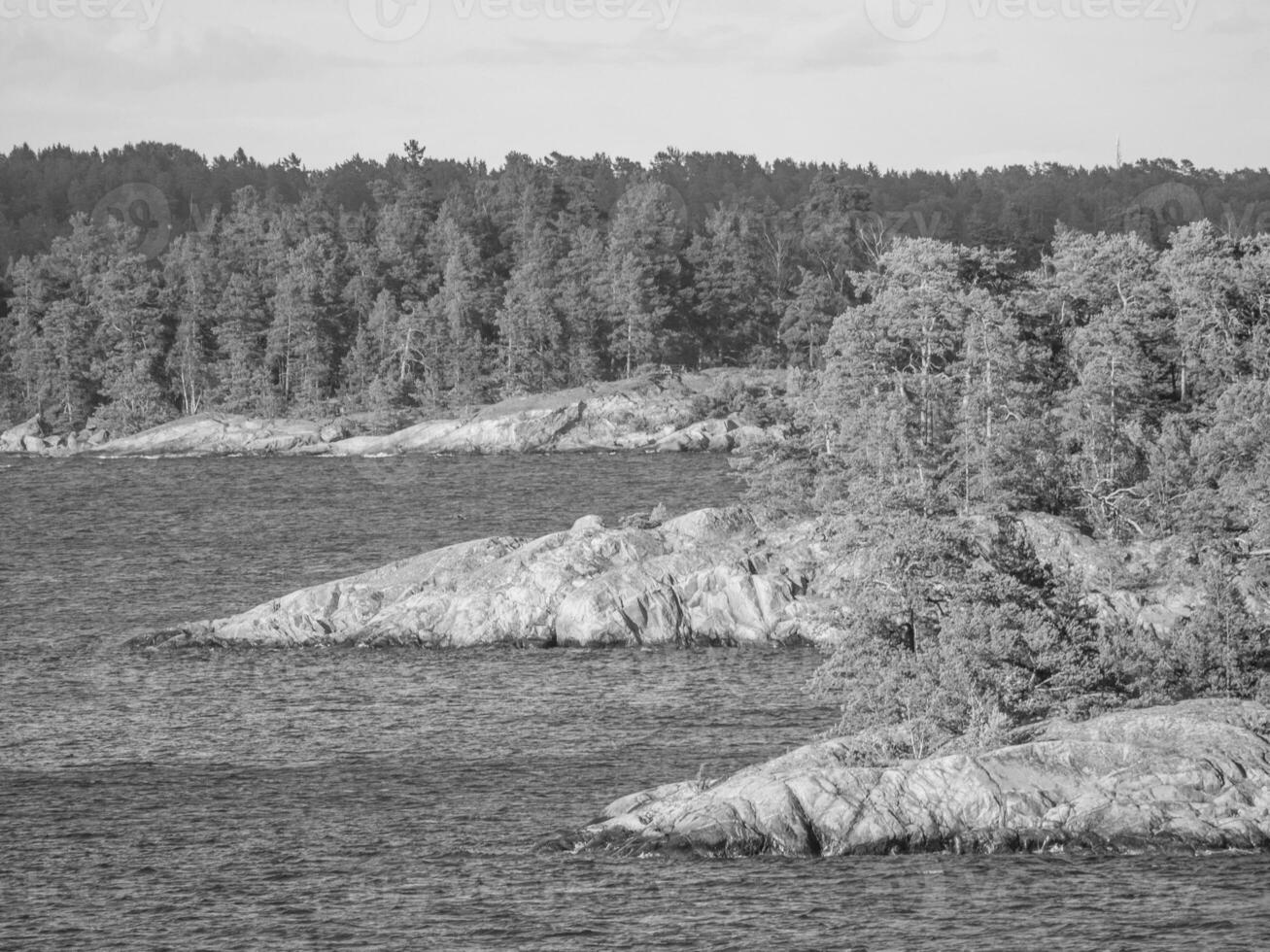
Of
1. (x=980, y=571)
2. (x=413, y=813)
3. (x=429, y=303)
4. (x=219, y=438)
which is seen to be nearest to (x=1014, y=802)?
(x=980, y=571)

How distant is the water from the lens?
101ft

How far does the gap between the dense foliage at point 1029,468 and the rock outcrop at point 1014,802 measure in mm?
2072

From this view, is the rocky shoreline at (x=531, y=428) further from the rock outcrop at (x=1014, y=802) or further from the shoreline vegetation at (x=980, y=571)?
the rock outcrop at (x=1014, y=802)

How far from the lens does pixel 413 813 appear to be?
3912 centimetres

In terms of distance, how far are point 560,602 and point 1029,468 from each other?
62.7ft

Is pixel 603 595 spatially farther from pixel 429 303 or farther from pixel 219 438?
pixel 429 303

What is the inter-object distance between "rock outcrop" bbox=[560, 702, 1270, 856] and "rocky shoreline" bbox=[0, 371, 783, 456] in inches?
3909

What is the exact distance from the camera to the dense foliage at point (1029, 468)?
1560 inches

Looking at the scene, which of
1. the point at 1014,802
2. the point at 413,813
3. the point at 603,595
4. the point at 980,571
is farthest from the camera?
the point at 603,595

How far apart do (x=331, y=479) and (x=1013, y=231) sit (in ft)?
217

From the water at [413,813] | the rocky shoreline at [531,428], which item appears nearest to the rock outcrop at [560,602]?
the water at [413,813]

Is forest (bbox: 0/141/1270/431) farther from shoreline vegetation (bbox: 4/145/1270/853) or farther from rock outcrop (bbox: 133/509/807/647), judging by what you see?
rock outcrop (bbox: 133/509/807/647)

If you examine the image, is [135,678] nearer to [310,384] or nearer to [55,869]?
[55,869]

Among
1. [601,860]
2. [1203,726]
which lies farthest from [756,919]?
[1203,726]
